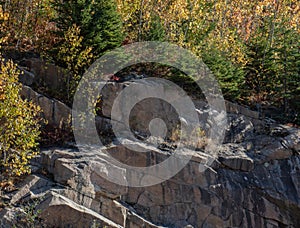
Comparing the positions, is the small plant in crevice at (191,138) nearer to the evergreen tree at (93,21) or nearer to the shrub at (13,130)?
the evergreen tree at (93,21)

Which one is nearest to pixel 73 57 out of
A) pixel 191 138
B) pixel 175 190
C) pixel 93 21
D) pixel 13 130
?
pixel 93 21

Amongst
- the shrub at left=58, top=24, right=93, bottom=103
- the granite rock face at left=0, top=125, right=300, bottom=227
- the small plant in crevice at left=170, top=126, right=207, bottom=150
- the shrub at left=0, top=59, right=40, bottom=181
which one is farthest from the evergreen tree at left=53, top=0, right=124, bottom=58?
the granite rock face at left=0, top=125, right=300, bottom=227

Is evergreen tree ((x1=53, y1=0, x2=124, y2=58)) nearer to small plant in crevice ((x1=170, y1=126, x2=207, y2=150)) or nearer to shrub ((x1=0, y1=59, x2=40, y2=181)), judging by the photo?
small plant in crevice ((x1=170, y1=126, x2=207, y2=150))

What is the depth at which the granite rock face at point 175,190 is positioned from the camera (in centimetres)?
1168

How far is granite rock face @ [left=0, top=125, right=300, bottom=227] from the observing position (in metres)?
11.7

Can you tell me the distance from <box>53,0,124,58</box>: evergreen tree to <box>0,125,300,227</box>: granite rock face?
5.03m

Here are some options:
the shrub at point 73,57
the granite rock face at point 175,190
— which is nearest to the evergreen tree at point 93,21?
the shrub at point 73,57

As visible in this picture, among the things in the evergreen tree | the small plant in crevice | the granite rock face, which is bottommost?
the granite rock face

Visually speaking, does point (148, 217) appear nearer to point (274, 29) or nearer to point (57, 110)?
point (57, 110)

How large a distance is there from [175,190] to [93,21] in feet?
26.8

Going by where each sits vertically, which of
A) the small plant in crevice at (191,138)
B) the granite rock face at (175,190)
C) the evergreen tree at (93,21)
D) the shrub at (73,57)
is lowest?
the granite rock face at (175,190)

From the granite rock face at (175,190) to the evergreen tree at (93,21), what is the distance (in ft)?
16.5

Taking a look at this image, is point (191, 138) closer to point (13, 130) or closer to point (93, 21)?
point (93, 21)

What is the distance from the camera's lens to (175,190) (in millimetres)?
13562
